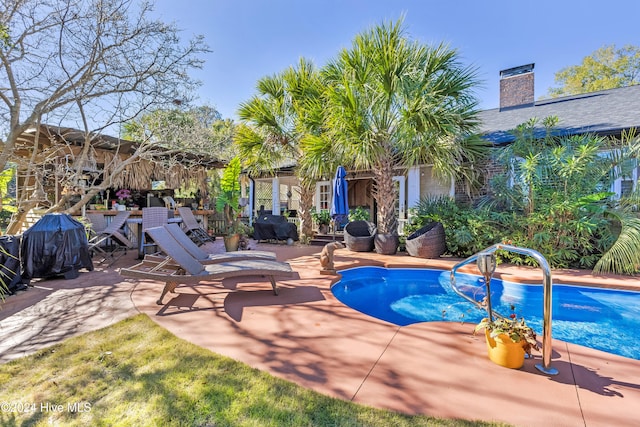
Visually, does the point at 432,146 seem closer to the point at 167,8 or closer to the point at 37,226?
the point at 167,8

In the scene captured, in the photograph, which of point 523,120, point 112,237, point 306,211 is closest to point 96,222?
point 112,237

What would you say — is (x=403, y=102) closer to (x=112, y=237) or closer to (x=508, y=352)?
(x=508, y=352)

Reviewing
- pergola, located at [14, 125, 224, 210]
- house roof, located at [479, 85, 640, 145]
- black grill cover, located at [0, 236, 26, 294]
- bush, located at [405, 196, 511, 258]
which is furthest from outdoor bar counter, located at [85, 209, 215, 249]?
house roof, located at [479, 85, 640, 145]

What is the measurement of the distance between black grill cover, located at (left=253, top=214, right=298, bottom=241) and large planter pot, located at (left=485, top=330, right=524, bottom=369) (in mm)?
9626

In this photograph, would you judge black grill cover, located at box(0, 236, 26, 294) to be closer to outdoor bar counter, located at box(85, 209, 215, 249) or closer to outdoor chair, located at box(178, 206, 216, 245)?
outdoor bar counter, located at box(85, 209, 215, 249)

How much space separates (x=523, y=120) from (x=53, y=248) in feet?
48.2

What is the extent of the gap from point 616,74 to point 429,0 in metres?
23.3

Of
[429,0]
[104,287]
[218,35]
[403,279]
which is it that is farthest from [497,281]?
[218,35]

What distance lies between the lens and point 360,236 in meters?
10.3

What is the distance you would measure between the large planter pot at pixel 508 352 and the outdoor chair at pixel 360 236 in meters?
6.89

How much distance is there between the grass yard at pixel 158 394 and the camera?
→ 2.08m

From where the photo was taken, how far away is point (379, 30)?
866 cm

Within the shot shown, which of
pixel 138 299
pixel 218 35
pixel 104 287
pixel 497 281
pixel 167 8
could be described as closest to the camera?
pixel 138 299

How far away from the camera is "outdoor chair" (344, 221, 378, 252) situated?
Result: 31.7 ft
